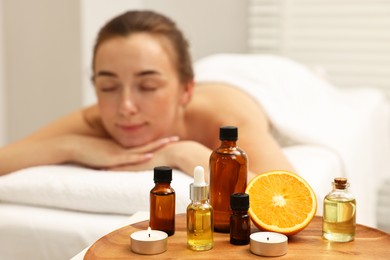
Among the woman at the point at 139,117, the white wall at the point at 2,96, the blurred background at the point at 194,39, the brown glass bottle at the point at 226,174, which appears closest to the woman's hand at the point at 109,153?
the woman at the point at 139,117

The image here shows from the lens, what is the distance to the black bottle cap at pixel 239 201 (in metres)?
1.10

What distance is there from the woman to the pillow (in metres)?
0.12

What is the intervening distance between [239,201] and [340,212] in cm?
17

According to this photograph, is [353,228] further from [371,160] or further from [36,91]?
[36,91]

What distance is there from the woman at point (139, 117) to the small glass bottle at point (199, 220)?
0.54 meters

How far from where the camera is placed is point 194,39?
3461 millimetres

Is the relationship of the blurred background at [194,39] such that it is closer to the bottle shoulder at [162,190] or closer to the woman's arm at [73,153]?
the woman's arm at [73,153]

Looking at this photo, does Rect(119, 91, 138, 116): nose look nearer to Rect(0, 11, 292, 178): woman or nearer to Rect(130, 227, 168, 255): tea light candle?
Rect(0, 11, 292, 178): woman

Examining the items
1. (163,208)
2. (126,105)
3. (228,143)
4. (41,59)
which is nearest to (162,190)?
(163,208)

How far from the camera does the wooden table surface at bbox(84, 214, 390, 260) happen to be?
1081mm

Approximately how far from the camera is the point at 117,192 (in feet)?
5.07

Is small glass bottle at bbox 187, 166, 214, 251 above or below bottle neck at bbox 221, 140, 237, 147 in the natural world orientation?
below

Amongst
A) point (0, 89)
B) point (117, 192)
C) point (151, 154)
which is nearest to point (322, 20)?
point (0, 89)

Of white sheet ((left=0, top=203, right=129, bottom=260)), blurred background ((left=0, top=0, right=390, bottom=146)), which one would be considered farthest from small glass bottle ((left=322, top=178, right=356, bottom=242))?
blurred background ((left=0, top=0, right=390, bottom=146))
